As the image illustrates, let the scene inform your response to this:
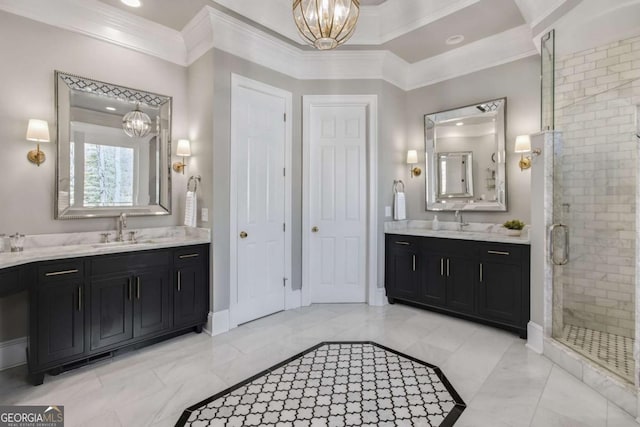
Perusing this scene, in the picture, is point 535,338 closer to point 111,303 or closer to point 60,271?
point 111,303

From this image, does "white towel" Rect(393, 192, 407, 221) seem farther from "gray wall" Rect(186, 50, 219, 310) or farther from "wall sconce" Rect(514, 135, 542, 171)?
"gray wall" Rect(186, 50, 219, 310)

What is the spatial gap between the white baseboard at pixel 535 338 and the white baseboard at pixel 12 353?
4.41 m

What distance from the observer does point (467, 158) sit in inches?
155

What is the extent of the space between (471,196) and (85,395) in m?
4.20

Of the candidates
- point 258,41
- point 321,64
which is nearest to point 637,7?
point 321,64

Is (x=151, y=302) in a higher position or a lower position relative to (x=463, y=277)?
lower

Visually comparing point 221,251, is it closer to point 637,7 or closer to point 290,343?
point 290,343

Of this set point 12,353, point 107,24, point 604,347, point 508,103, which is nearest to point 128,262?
point 12,353

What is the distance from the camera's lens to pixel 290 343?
9.67 feet

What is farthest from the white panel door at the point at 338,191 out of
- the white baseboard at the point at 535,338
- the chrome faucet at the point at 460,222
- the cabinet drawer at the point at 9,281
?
the cabinet drawer at the point at 9,281

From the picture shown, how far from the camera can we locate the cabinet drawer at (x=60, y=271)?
90.0 inches

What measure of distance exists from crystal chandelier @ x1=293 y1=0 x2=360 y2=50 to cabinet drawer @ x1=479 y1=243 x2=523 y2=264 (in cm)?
251

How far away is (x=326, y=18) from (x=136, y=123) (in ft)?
7.60

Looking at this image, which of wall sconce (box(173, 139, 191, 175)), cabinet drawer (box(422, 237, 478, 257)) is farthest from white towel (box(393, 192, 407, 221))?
wall sconce (box(173, 139, 191, 175))
